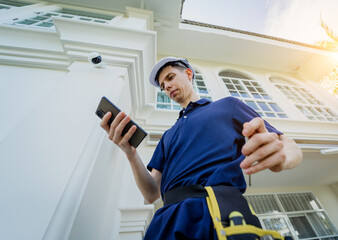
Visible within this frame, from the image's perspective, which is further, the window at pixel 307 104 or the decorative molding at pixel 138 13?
the window at pixel 307 104

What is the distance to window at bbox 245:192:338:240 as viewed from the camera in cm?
315

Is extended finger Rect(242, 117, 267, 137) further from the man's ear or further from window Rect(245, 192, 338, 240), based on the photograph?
window Rect(245, 192, 338, 240)

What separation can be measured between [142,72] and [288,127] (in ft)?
9.74

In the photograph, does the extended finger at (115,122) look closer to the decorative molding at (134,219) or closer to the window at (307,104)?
the decorative molding at (134,219)

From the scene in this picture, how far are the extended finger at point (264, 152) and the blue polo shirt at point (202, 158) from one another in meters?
0.14

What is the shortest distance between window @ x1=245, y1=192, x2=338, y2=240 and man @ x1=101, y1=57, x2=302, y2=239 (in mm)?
3452

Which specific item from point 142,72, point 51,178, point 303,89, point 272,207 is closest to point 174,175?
point 51,178

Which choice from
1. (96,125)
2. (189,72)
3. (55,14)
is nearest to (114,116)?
(96,125)

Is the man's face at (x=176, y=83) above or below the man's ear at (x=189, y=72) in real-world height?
below

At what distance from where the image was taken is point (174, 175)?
0.71 m

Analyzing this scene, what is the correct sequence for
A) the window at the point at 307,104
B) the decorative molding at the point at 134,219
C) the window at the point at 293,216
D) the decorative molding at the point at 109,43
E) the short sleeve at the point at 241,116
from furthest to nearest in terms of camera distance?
the window at the point at 307,104, the window at the point at 293,216, the decorative molding at the point at 109,43, the decorative molding at the point at 134,219, the short sleeve at the point at 241,116

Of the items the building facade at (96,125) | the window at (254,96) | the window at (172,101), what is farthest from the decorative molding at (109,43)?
the window at (254,96)

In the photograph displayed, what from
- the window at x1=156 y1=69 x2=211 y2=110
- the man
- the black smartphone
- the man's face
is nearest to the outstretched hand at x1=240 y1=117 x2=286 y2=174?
the man

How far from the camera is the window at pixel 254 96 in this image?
3.22m
